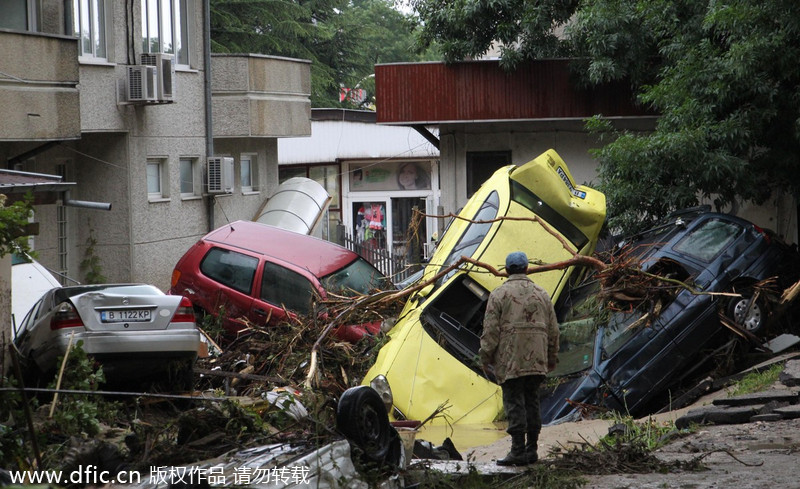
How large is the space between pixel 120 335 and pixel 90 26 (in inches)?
419

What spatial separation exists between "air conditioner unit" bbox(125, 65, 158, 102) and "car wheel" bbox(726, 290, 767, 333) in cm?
1189

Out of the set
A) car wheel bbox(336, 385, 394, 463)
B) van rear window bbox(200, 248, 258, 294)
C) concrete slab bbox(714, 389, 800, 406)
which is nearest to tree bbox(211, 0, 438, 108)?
van rear window bbox(200, 248, 258, 294)

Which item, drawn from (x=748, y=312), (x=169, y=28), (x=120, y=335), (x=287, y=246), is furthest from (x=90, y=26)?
(x=748, y=312)

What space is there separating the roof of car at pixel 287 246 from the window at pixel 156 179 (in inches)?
240

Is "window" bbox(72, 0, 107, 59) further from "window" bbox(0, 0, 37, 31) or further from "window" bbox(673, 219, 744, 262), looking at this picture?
"window" bbox(673, 219, 744, 262)

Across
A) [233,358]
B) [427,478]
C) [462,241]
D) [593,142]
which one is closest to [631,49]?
[593,142]

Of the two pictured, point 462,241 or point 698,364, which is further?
point 462,241

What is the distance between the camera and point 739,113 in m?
13.7

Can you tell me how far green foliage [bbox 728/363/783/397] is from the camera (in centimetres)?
939

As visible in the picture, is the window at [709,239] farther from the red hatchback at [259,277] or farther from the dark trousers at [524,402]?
the dark trousers at [524,402]

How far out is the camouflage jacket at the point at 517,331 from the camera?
7.20 meters

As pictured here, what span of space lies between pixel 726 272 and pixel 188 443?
700 centimetres

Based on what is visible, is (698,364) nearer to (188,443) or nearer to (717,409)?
(717,409)

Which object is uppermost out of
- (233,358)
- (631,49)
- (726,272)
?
(631,49)
